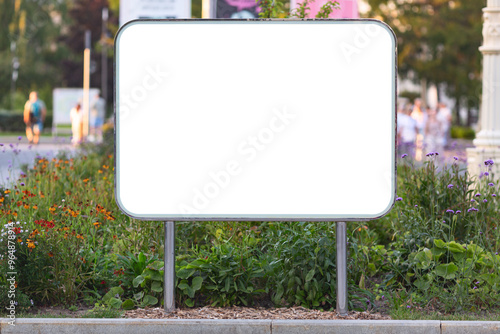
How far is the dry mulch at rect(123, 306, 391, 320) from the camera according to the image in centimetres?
510

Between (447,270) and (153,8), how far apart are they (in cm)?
857

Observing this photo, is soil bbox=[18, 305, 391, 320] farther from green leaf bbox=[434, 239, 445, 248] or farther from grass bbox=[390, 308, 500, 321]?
green leaf bbox=[434, 239, 445, 248]

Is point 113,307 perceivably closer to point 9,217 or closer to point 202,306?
point 202,306

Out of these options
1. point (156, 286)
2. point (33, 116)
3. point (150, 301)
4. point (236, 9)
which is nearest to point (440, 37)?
point (33, 116)

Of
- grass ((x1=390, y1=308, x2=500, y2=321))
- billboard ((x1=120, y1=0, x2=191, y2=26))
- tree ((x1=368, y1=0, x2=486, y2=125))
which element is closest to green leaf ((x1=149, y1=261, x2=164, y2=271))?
grass ((x1=390, y1=308, x2=500, y2=321))

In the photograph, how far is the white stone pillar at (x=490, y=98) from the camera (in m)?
9.35

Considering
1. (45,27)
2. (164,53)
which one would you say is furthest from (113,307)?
(45,27)

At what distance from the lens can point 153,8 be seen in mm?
12594

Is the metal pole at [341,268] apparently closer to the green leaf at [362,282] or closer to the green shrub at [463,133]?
the green leaf at [362,282]

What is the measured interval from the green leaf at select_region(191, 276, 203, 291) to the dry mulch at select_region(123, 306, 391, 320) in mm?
154

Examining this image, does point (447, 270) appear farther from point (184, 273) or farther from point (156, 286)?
point (156, 286)

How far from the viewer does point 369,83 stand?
499 cm

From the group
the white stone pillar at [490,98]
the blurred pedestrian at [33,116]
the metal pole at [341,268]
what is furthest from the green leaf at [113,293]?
the blurred pedestrian at [33,116]

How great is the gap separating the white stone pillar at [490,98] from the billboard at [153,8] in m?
5.17
